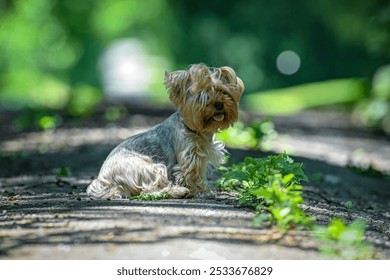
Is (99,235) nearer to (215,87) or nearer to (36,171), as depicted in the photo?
(215,87)

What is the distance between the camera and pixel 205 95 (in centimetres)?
717

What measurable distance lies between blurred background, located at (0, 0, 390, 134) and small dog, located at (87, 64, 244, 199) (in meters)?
22.4

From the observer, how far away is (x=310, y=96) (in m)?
29.2

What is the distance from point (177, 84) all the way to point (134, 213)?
1.50 metres

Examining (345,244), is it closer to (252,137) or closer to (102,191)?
(102,191)

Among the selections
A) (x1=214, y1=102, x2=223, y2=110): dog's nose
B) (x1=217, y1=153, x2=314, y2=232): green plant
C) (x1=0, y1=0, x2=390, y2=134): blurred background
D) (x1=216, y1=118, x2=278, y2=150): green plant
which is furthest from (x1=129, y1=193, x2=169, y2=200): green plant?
(x1=0, y1=0, x2=390, y2=134): blurred background

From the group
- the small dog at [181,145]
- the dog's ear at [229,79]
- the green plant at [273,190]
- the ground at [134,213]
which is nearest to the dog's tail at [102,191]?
the small dog at [181,145]

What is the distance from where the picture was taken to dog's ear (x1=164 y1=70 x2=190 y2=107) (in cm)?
726

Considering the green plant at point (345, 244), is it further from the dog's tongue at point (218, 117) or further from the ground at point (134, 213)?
the dog's tongue at point (218, 117)

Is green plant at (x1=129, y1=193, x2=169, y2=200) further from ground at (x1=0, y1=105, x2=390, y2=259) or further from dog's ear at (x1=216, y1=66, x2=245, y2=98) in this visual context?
dog's ear at (x1=216, y1=66, x2=245, y2=98)

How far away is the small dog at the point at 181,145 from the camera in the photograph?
7.20 metres

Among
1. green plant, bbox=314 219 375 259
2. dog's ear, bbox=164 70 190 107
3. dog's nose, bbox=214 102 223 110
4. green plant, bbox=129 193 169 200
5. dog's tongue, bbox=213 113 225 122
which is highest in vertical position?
dog's ear, bbox=164 70 190 107

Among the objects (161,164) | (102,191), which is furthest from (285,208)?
(102,191)
